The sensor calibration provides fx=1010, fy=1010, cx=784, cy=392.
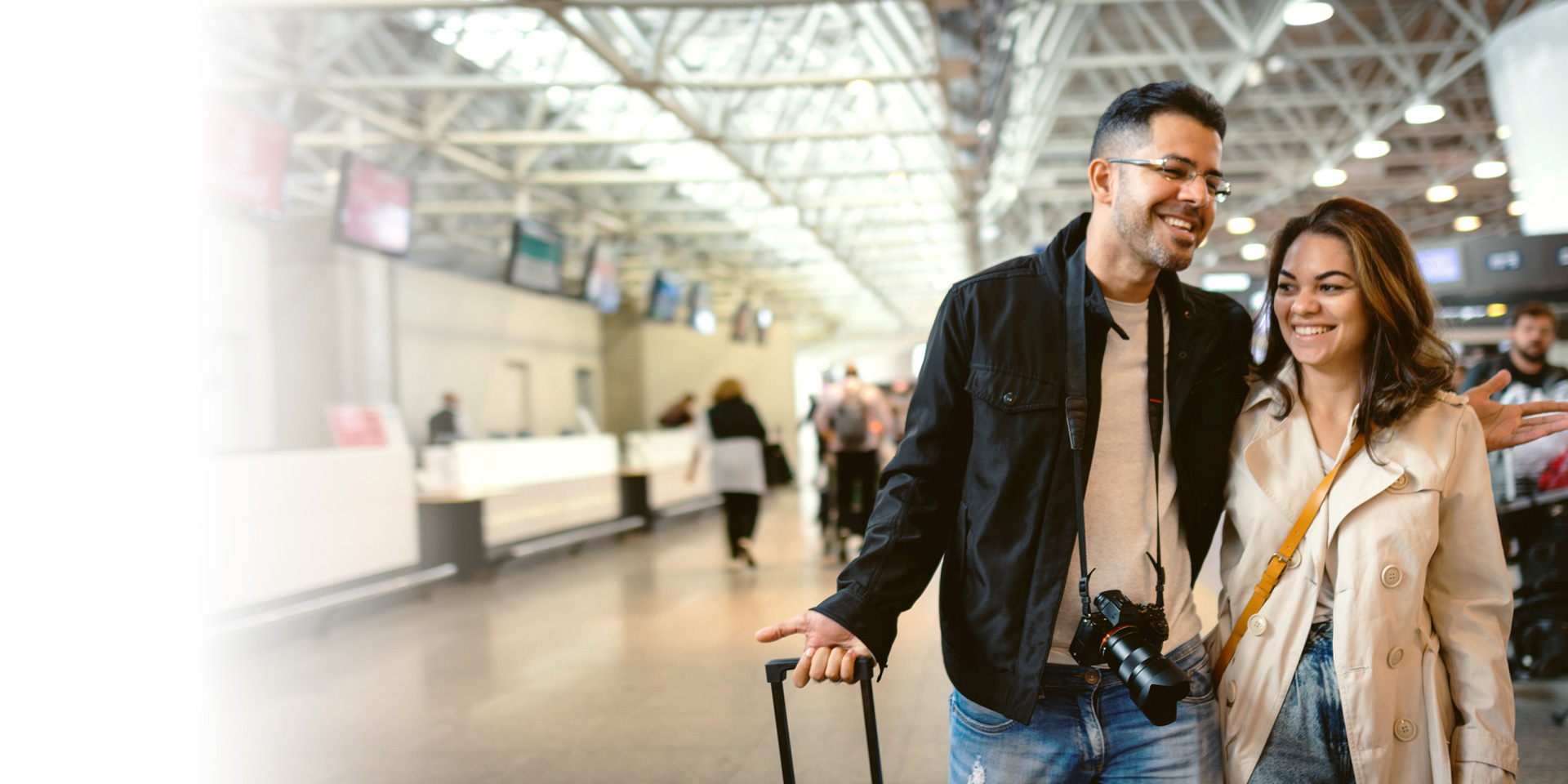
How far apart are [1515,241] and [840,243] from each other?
56.7 ft

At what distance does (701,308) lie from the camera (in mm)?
20891

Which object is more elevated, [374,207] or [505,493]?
[374,207]

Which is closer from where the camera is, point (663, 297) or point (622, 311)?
point (663, 297)

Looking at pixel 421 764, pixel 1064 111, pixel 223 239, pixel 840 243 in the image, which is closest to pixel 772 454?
pixel 1064 111

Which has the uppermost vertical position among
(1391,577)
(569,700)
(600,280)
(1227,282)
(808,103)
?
(808,103)

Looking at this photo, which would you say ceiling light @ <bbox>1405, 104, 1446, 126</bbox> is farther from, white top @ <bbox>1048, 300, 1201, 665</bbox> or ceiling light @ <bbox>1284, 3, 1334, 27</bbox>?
white top @ <bbox>1048, 300, 1201, 665</bbox>

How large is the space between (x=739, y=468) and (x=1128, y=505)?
7.76m

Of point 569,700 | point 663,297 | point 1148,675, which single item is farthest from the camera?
point 663,297

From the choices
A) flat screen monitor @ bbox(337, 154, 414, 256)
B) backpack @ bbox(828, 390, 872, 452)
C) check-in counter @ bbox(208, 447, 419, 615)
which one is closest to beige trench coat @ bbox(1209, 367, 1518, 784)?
check-in counter @ bbox(208, 447, 419, 615)

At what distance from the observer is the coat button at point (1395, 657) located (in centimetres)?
161

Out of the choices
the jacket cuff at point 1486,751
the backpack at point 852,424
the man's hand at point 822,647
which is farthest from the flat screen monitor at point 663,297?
the jacket cuff at point 1486,751

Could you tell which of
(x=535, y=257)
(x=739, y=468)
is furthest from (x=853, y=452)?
(x=535, y=257)

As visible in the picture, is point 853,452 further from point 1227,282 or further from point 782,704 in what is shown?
point 782,704

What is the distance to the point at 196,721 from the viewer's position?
4961mm
